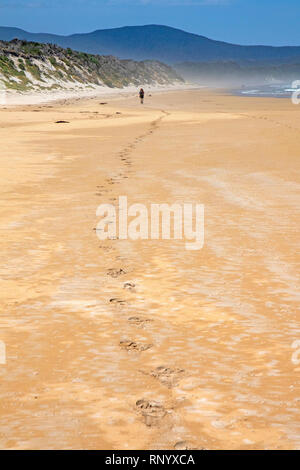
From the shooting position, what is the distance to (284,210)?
30.7 feet

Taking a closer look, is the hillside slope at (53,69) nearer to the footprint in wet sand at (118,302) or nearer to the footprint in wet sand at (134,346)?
the footprint in wet sand at (118,302)

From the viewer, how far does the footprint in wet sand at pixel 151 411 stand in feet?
11.3

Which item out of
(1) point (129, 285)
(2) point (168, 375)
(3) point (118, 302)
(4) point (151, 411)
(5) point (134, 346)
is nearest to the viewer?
(4) point (151, 411)

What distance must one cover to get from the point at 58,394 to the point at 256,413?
1202 millimetres

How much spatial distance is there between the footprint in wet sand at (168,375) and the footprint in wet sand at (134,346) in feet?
1.11

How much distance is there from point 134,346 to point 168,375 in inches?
20.8

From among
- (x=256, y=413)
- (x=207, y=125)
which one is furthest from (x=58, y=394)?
(x=207, y=125)

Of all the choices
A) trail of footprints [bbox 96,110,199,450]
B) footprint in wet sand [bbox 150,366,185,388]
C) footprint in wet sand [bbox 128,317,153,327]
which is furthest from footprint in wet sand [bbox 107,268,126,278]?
footprint in wet sand [bbox 150,366,185,388]

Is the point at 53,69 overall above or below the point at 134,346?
above

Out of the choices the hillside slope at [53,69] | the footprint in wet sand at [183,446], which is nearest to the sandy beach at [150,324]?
the footprint in wet sand at [183,446]

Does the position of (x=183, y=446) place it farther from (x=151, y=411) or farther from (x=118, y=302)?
(x=118, y=302)

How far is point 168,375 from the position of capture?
4031mm

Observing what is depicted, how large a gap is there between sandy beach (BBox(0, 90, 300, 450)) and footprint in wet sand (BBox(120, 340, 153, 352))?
15 millimetres

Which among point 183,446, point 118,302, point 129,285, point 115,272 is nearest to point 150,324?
A: point 118,302
